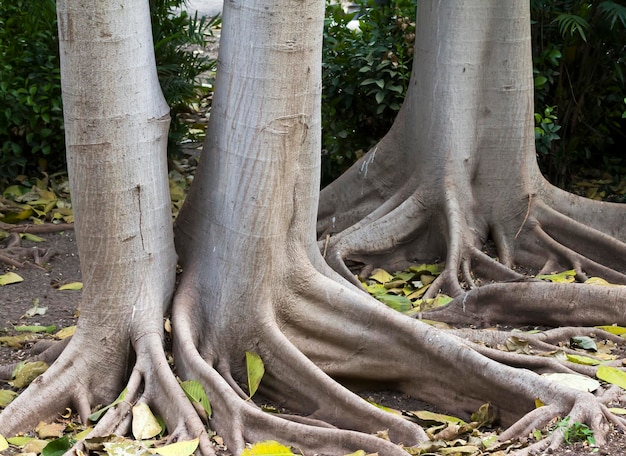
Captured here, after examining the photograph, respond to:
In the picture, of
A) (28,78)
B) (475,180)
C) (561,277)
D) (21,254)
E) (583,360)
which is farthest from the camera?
(28,78)

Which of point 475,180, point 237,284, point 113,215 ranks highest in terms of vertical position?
point 113,215

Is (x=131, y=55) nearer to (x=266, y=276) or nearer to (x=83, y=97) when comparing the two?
(x=83, y=97)

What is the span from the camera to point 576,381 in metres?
4.35

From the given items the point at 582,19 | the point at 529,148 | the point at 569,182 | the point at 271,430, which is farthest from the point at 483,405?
the point at 569,182

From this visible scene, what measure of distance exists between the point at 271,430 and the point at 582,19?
429 centimetres

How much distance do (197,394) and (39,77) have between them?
4.36 metres

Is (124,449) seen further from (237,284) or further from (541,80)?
(541,80)

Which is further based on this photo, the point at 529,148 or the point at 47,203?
the point at 47,203

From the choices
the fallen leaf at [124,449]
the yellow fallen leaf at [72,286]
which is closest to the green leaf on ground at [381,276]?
the yellow fallen leaf at [72,286]

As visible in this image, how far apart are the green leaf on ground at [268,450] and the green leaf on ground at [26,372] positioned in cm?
134

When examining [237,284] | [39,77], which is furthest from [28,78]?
[237,284]

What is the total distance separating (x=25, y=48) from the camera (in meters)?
7.83

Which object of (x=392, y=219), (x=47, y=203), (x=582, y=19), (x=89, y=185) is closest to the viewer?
(x=89, y=185)

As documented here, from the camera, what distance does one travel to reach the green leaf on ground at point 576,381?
4.30 m
